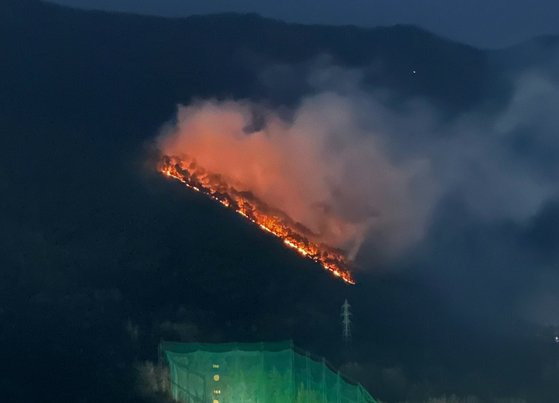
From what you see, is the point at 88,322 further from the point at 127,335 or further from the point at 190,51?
the point at 190,51

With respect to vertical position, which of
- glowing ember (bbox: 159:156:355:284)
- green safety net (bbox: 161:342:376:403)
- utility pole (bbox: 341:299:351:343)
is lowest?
green safety net (bbox: 161:342:376:403)

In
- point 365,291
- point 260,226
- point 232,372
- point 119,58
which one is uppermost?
point 119,58

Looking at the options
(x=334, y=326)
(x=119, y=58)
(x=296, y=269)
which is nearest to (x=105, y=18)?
(x=119, y=58)

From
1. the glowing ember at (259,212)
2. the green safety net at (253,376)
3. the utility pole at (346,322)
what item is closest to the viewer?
the green safety net at (253,376)

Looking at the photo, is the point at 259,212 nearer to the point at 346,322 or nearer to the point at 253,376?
the point at 346,322

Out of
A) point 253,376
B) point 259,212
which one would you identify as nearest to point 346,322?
point 253,376

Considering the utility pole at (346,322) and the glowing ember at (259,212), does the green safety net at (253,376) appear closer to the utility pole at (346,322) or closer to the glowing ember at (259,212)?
the utility pole at (346,322)

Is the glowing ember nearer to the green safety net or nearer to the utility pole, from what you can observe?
the utility pole
